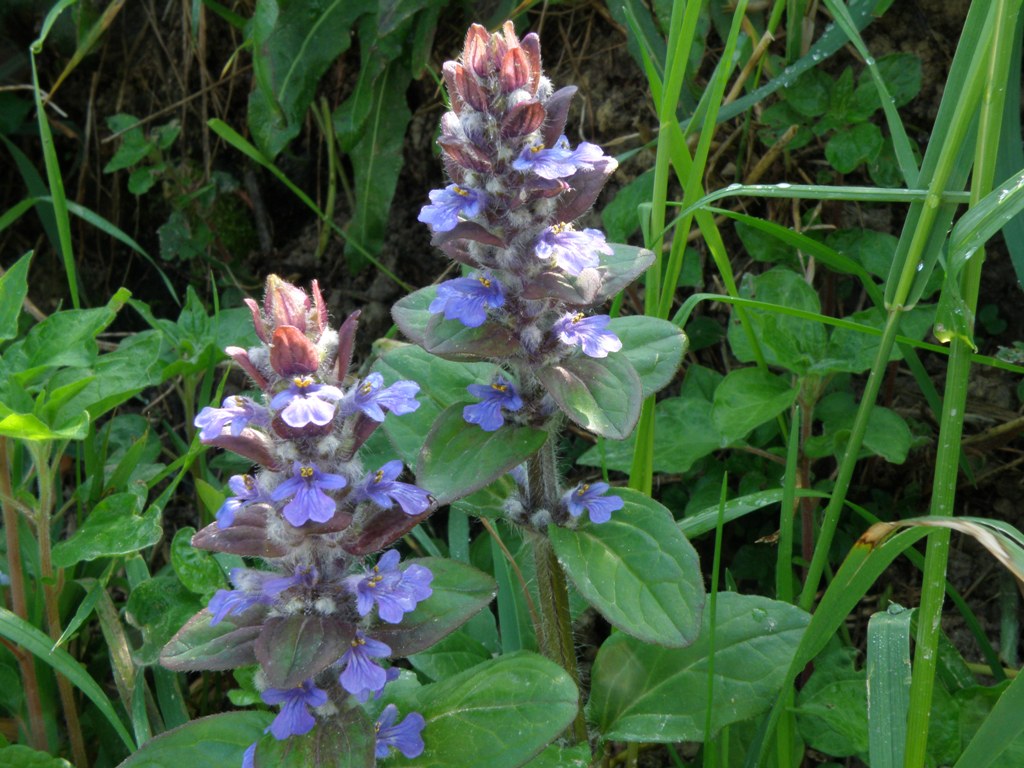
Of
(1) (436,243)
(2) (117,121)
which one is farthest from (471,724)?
(2) (117,121)

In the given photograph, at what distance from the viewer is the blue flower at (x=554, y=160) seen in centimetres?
154

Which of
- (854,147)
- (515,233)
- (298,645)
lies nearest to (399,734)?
(298,645)

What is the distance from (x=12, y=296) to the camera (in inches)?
91.0

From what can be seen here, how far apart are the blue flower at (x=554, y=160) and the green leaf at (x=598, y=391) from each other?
0.34 m

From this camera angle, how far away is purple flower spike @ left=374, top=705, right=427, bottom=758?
1.72m

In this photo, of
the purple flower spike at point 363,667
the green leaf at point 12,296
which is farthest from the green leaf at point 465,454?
the green leaf at point 12,296

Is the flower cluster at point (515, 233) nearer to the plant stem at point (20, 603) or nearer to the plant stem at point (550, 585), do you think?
the plant stem at point (550, 585)

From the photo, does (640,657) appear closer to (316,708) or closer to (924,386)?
(316,708)

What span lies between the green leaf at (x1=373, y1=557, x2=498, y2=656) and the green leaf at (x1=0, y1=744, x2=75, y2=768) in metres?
0.79

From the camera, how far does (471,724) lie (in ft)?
5.61

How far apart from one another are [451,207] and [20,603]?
1441 mm

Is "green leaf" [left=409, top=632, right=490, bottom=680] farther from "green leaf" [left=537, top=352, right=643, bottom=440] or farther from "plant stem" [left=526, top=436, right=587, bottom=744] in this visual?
"green leaf" [left=537, top=352, right=643, bottom=440]

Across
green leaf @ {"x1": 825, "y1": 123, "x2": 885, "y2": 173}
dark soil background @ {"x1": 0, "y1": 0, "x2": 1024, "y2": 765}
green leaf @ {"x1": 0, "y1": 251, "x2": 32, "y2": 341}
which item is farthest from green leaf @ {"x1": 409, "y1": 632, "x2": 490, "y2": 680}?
green leaf @ {"x1": 825, "y1": 123, "x2": 885, "y2": 173}

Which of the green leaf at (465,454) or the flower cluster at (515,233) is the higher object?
the flower cluster at (515,233)
